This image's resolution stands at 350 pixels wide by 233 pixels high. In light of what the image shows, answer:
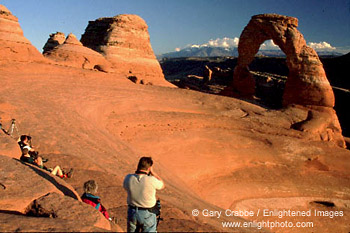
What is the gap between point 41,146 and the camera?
7137mm

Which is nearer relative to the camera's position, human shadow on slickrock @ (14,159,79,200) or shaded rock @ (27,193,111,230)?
shaded rock @ (27,193,111,230)

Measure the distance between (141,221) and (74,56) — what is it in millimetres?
20346

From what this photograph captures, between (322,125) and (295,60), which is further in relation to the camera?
(295,60)

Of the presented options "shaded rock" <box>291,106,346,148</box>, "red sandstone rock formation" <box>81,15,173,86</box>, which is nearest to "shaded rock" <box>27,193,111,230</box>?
"shaded rock" <box>291,106,346,148</box>

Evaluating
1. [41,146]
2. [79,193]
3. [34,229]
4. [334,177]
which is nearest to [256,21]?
[334,177]

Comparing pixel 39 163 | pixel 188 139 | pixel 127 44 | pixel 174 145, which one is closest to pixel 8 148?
pixel 39 163

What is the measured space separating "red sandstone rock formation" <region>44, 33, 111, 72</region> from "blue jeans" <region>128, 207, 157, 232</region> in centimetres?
1836

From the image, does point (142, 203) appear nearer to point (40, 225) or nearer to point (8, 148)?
point (40, 225)

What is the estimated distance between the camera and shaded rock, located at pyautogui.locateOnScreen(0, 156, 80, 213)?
338 centimetres

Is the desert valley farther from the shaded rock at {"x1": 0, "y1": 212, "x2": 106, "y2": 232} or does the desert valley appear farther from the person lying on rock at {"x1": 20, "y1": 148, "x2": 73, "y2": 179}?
the person lying on rock at {"x1": 20, "y1": 148, "x2": 73, "y2": 179}

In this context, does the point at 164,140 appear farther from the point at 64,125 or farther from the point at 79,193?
the point at 79,193

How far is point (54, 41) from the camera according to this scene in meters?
31.9

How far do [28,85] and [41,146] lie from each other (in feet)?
23.5

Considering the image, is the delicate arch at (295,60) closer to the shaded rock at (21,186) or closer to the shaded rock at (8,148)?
the shaded rock at (8,148)
